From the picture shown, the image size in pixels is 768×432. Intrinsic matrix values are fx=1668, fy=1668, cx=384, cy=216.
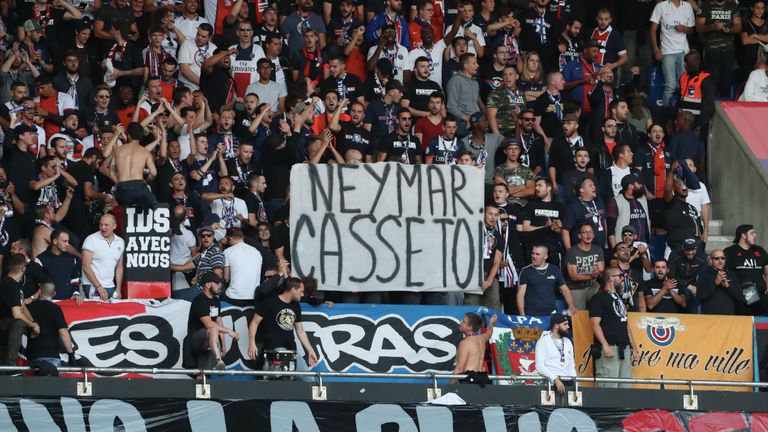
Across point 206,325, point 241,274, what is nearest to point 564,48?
point 241,274

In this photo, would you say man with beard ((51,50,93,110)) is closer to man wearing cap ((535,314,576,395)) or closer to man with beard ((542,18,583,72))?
man with beard ((542,18,583,72))

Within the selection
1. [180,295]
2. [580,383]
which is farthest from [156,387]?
[580,383]

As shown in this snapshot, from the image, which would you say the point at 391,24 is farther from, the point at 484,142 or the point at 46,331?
the point at 46,331

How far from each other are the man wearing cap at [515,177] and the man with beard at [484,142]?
0.50m

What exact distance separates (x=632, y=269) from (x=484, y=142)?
9.44ft

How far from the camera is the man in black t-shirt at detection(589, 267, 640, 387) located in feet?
64.2

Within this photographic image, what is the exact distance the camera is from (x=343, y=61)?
23.5 m

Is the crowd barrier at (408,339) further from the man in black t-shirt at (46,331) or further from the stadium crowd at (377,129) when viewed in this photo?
the man in black t-shirt at (46,331)

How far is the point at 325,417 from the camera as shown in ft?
58.2

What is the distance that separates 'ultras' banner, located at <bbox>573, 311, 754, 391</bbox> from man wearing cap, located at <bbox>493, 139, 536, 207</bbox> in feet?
7.54

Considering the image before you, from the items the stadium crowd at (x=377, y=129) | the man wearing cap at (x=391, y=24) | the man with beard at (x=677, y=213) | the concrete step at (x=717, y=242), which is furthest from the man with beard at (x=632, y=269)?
the man wearing cap at (x=391, y=24)

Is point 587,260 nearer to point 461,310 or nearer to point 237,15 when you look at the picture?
point 461,310

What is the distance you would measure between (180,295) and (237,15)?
19.8 ft

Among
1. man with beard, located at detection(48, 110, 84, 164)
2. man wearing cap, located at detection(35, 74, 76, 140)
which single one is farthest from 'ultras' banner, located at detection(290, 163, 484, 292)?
man wearing cap, located at detection(35, 74, 76, 140)
